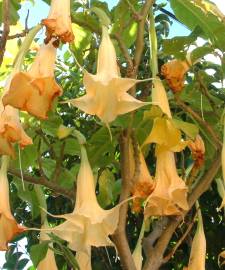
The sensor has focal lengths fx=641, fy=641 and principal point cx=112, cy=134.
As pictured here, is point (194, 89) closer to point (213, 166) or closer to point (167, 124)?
point (213, 166)

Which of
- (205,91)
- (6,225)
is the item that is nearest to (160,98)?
(205,91)

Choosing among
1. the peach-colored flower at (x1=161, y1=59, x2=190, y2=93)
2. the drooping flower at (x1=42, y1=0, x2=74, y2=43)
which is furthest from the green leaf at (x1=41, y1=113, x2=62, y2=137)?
the drooping flower at (x1=42, y1=0, x2=74, y2=43)

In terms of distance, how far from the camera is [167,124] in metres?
1.02

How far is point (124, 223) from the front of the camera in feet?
3.65

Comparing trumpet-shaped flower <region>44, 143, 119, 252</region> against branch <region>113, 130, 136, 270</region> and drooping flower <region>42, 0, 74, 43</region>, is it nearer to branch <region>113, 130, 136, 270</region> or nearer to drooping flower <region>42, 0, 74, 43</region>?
branch <region>113, 130, 136, 270</region>

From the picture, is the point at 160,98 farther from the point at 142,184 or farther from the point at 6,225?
the point at 6,225

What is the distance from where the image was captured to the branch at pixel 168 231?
3.77ft

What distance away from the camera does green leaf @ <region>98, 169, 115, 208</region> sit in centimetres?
143

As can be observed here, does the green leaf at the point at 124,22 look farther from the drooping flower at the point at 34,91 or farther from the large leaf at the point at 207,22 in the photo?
the drooping flower at the point at 34,91

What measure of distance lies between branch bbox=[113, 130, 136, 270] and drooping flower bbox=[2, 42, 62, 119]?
224 mm

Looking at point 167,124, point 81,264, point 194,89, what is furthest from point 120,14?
point 81,264

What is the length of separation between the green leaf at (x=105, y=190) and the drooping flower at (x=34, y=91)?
0.52 m

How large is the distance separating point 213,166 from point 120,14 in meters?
0.36

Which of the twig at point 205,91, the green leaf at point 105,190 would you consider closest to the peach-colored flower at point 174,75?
the twig at point 205,91
